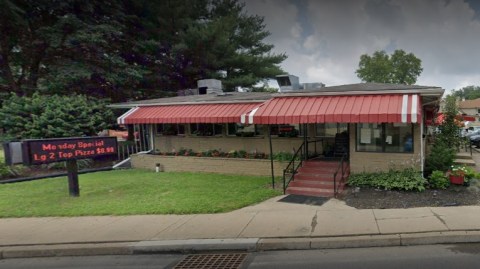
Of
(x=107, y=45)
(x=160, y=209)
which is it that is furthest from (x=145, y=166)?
(x=107, y=45)

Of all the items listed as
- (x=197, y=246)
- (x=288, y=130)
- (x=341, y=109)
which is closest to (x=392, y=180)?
(x=341, y=109)

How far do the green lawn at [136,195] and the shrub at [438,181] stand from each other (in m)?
4.40

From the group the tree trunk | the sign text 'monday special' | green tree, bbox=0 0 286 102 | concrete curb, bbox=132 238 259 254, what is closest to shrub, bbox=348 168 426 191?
concrete curb, bbox=132 238 259 254

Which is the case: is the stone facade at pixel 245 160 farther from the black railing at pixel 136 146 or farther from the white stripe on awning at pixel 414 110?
the black railing at pixel 136 146

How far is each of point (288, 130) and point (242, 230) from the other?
7522mm

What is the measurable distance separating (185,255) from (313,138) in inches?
329

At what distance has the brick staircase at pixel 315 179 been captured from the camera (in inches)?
386

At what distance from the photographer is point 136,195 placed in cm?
1012

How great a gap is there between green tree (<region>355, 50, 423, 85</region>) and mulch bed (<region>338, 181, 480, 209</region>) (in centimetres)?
4939

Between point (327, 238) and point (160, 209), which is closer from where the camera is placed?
point (327, 238)

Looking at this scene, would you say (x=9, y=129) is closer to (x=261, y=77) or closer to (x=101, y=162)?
(x=101, y=162)

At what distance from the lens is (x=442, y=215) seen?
22.6 feet

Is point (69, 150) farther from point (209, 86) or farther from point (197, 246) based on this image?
point (209, 86)

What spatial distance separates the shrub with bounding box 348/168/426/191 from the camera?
30.0 feet
